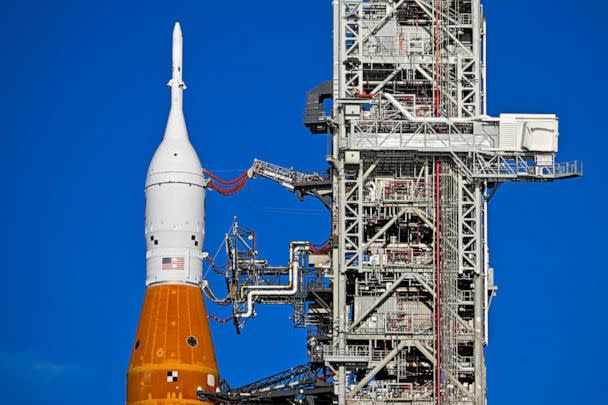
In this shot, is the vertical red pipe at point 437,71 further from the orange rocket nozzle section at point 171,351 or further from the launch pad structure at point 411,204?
the orange rocket nozzle section at point 171,351

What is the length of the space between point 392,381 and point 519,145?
1503cm

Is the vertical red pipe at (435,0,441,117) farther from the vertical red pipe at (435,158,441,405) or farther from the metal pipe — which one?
the metal pipe

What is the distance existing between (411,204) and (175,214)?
47.3 ft

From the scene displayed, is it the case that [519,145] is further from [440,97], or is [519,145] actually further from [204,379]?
[204,379]

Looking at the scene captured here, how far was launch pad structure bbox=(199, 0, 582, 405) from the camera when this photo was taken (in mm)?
113688

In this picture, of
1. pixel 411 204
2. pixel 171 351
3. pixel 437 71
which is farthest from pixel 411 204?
pixel 171 351

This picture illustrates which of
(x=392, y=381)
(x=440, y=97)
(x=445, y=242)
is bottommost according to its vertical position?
(x=392, y=381)

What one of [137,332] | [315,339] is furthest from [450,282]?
[137,332]

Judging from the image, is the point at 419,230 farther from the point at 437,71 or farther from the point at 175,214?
the point at 175,214

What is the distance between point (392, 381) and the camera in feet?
376

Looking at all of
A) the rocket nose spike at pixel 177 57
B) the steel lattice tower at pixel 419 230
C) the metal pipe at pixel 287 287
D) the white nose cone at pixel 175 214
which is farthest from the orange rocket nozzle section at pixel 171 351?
the rocket nose spike at pixel 177 57

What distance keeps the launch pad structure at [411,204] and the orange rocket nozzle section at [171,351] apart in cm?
181

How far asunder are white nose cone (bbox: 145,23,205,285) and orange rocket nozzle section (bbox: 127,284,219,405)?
3.65 feet

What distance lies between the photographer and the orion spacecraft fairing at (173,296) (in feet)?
385
